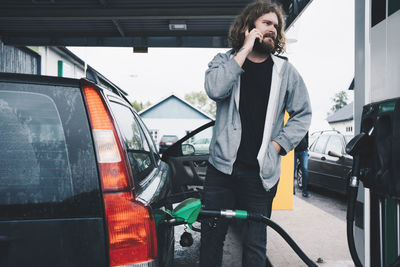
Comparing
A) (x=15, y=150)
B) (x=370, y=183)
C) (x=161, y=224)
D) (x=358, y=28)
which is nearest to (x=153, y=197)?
(x=161, y=224)

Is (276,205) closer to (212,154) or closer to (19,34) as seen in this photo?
(212,154)

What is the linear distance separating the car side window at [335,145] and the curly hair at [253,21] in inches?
232

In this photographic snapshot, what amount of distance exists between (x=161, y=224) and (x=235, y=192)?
56 centimetres

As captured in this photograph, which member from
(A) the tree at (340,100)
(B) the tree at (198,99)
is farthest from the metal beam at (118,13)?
(A) the tree at (340,100)

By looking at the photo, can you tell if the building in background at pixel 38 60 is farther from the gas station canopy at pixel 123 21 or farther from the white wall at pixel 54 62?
the gas station canopy at pixel 123 21

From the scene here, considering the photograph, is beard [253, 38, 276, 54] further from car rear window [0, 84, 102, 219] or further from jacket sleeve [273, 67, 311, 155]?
car rear window [0, 84, 102, 219]

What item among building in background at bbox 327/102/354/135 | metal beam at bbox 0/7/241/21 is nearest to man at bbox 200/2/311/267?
metal beam at bbox 0/7/241/21

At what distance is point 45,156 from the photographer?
4.16ft

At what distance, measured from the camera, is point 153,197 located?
5.06 ft

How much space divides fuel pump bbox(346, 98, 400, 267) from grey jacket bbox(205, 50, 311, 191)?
51 centimetres

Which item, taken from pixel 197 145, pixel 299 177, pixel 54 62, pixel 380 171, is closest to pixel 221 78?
pixel 380 171

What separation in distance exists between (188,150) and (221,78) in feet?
9.01

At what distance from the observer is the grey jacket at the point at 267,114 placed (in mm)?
1769

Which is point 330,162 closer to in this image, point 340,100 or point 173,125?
point 173,125
